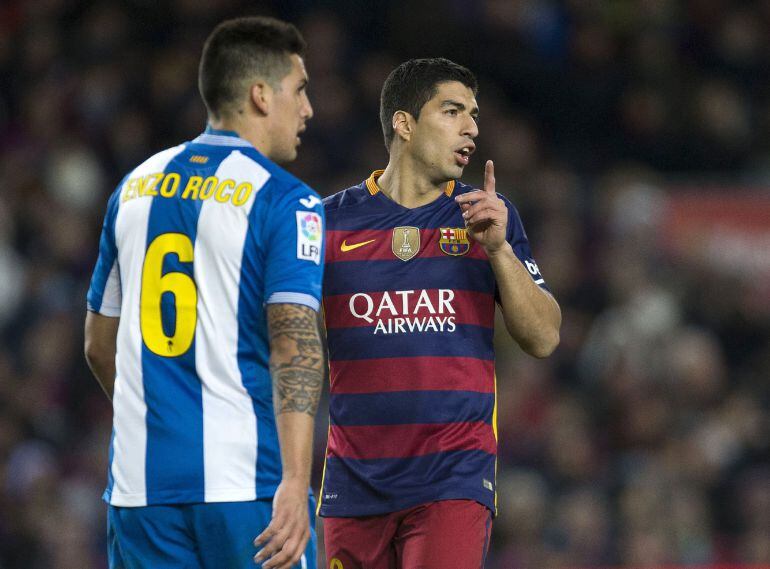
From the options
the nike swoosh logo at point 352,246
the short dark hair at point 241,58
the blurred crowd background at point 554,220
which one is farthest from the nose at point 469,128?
the blurred crowd background at point 554,220

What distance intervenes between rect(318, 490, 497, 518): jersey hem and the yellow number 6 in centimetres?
117

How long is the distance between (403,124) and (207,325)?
5.31ft

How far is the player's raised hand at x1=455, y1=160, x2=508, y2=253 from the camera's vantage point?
171 inches

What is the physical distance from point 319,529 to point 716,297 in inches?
149

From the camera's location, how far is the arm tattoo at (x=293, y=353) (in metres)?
3.54

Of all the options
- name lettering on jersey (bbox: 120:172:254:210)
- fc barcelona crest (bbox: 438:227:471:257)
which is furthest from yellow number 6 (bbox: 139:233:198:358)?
fc barcelona crest (bbox: 438:227:471:257)

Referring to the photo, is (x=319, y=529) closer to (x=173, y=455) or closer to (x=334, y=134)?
(x=334, y=134)

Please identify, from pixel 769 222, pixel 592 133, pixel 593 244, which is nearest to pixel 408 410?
pixel 593 244

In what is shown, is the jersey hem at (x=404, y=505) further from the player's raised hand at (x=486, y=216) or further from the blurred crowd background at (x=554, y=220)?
the blurred crowd background at (x=554, y=220)

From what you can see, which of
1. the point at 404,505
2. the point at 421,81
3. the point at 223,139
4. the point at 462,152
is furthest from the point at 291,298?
the point at 421,81

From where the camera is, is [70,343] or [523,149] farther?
[523,149]

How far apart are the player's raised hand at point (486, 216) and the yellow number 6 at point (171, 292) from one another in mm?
1099

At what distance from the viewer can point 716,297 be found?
1030 cm

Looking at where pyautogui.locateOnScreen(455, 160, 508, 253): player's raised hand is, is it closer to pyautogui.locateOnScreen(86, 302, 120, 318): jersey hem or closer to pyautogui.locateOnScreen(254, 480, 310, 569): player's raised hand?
pyautogui.locateOnScreen(86, 302, 120, 318): jersey hem
